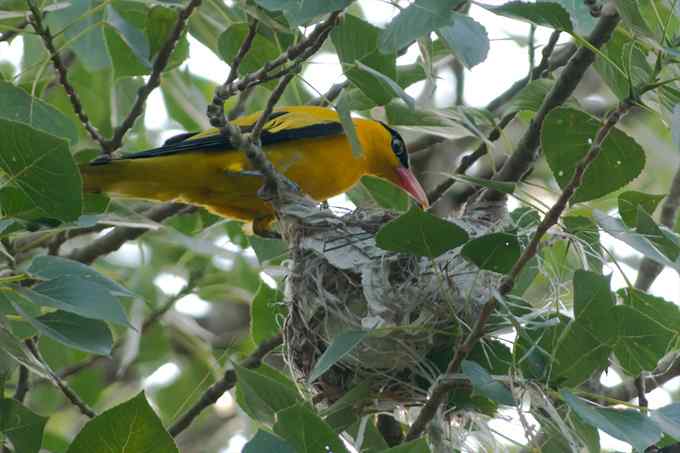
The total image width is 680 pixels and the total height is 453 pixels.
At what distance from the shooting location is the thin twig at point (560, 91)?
3021 mm

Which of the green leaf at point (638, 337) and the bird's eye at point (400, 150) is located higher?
the green leaf at point (638, 337)

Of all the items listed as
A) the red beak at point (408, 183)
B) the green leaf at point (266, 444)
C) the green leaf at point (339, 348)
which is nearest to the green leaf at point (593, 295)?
the green leaf at point (339, 348)

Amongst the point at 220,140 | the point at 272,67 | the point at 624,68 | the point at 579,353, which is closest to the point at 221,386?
the point at 220,140

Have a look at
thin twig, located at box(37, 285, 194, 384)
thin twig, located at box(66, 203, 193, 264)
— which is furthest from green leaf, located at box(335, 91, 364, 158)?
thin twig, located at box(37, 285, 194, 384)

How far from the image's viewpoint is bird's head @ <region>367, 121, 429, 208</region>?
16.4 ft

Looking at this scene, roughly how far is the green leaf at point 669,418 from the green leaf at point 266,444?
85 cm

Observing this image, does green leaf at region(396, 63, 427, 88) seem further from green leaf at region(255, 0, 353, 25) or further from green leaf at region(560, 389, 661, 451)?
green leaf at region(560, 389, 661, 451)

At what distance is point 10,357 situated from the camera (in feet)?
9.27

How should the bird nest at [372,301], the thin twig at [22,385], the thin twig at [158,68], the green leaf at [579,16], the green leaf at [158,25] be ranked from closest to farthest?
the green leaf at [579,16], the bird nest at [372,301], the thin twig at [158,68], the green leaf at [158,25], the thin twig at [22,385]

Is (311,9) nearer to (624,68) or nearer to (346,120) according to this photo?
(346,120)

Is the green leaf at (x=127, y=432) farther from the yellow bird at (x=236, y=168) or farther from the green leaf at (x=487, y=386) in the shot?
the yellow bird at (x=236, y=168)

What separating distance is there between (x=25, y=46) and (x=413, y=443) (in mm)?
3129

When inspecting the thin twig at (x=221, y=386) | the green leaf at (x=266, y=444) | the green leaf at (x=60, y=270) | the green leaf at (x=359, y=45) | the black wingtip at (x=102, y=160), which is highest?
the green leaf at (x=359, y=45)

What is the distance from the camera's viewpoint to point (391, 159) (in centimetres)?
502
